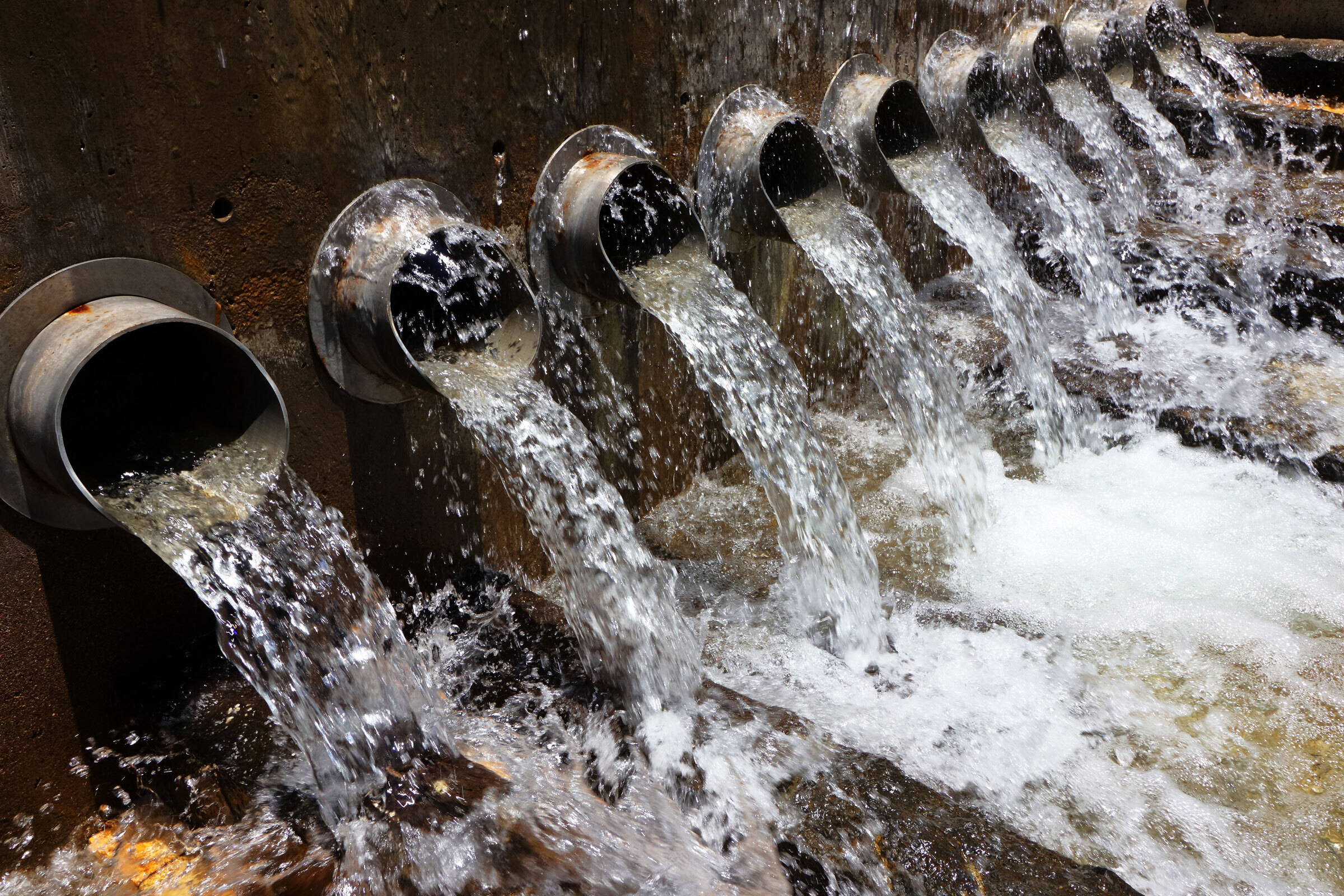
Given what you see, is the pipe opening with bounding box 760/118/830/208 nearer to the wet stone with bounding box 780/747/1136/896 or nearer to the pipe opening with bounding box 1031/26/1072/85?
the pipe opening with bounding box 1031/26/1072/85

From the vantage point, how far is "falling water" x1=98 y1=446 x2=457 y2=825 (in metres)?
2.23

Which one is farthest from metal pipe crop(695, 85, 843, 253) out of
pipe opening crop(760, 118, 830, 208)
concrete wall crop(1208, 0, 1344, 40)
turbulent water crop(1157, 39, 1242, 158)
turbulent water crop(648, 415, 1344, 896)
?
concrete wall crop(1208, 0, 1344, 40)

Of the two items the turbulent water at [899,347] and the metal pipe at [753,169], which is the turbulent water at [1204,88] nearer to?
the turbulent water at [899,347]

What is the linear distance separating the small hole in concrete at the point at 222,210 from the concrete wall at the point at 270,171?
0.02m

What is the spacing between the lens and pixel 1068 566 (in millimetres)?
3619

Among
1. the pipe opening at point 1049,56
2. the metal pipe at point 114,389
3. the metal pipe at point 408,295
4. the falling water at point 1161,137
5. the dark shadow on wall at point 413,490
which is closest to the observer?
the metal pipe at point 114,389

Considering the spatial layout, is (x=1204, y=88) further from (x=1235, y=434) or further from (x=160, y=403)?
(x=160, y=403)

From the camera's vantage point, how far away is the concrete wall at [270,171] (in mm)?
2244

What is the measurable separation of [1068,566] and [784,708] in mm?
1454

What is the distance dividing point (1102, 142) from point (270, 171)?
16.0ft

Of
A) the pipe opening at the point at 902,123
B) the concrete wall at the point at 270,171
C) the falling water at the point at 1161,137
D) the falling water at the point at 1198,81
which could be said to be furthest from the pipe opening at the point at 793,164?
the falling water at the point at 1198,81

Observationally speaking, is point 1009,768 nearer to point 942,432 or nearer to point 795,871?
point 795,871

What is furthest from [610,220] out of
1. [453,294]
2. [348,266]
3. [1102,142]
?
[1102,142]

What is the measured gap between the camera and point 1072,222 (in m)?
5.26
